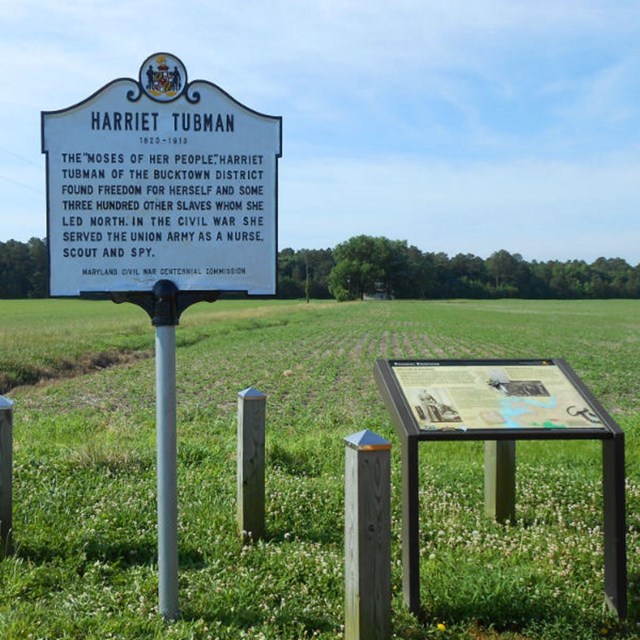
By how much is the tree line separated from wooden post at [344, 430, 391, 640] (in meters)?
70.1

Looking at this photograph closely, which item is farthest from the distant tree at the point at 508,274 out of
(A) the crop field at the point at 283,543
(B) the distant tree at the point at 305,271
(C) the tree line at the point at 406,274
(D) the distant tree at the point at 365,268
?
(A) the crop field at the point at 283,543

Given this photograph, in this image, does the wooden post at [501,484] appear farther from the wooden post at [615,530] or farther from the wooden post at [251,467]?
the wooden post at [251,467]

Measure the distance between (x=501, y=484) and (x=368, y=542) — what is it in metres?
2.29

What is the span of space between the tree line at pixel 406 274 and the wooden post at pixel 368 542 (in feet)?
230

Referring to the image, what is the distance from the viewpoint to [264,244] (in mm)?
3762

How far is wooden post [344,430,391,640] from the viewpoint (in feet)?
10.2

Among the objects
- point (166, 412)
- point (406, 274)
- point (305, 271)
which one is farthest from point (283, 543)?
point (406, 274)

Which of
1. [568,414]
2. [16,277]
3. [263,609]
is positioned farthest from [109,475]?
[16,277]

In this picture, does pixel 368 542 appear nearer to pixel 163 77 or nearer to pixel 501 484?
pixel 501 484

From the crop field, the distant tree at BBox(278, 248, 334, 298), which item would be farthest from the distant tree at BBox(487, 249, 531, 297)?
the crop field

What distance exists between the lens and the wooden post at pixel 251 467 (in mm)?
4586

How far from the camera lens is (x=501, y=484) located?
16.7 feet

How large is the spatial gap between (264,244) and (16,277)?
84.5 metres

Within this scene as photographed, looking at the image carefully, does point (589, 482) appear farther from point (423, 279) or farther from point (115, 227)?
point (423, 279)
